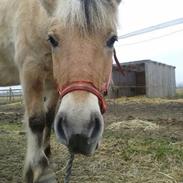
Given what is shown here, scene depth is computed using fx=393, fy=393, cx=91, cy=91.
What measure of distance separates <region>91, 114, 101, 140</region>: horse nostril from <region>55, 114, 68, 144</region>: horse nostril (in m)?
0.17

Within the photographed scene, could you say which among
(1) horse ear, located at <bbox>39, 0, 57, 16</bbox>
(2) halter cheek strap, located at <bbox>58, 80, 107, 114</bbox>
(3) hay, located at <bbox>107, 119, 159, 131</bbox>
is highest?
(1) horse ear, located at <bbox>39, 0, 57, 16</bbox>

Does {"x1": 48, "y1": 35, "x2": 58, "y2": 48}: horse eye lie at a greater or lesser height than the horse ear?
lesser

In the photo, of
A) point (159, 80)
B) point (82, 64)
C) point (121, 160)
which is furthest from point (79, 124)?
point (159, 80)

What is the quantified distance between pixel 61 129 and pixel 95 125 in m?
0.22

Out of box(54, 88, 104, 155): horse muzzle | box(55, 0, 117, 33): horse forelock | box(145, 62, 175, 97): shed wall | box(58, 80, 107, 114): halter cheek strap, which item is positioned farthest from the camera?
box(145, 62, 175, 97): shed wall

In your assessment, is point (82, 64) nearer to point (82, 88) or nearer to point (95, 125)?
point (82, 88)

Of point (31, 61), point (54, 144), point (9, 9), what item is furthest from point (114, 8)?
point (54, 144)

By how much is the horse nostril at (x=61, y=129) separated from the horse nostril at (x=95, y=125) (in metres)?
0.17

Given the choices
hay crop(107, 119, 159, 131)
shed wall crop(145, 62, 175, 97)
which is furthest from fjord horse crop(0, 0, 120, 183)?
shed wall crop(145, 62, 175, 97)

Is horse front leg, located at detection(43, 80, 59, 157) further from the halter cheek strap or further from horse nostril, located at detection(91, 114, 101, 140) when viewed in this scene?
horse nostril, located at detection(91, 114, 101, 140)

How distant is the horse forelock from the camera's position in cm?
278

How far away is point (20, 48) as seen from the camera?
4.08 m

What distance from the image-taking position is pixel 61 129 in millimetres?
2516

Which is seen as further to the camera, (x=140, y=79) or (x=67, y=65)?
(x=140, y=79)
